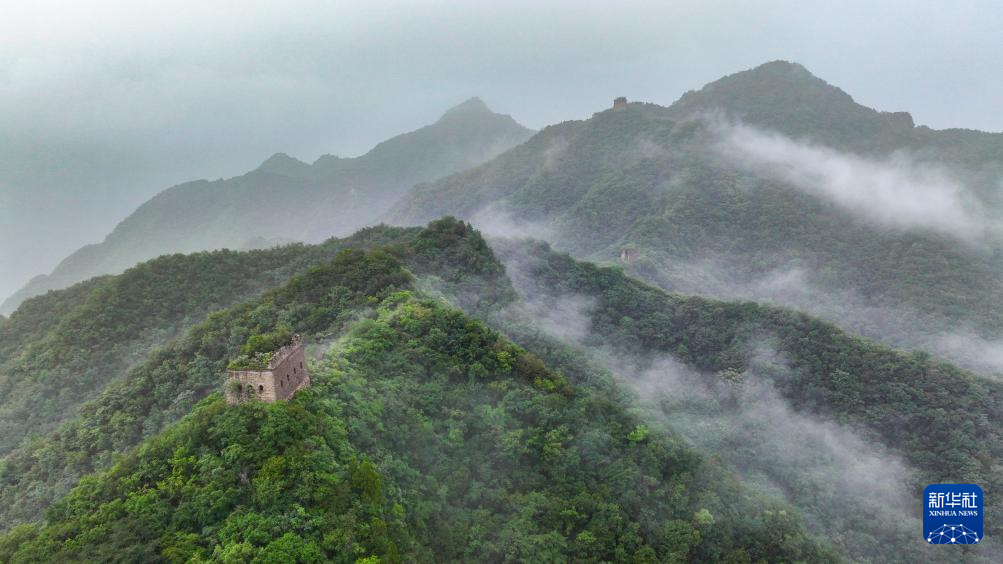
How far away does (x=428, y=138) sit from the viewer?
→ 642 ft

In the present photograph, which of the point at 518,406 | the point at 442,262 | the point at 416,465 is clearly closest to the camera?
the point at 416,465

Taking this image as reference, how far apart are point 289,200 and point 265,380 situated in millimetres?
165004

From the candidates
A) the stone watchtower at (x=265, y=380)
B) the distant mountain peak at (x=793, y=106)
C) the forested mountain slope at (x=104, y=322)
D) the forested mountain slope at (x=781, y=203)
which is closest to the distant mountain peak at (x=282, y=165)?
the forested mountain slope at (x=781, y=203)

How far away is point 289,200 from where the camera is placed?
173m

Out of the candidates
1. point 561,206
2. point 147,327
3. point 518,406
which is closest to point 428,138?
point 561,206

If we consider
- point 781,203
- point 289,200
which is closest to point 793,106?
point 781,203

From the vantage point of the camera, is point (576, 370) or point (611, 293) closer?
point (576, 370)

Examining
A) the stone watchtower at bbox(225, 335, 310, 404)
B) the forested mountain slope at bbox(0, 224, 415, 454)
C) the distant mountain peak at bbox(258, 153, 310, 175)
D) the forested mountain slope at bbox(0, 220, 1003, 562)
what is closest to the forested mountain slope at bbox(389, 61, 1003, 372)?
the forested mountain slope at bbox(0, 220, 1003, 562)

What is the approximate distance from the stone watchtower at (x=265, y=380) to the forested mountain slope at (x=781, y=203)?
198ft

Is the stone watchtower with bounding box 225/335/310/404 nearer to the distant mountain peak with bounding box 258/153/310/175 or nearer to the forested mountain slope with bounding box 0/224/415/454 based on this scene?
the forested mountain slope with bounding box 0/224/415/454

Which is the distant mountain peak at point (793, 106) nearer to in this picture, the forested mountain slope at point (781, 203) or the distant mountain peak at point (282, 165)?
the forested mountain slope at point (781, 203)

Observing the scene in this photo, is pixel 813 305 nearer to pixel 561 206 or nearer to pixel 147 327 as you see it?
pixel 561 206

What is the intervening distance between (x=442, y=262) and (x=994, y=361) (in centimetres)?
5636

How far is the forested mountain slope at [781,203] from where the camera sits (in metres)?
69.1
